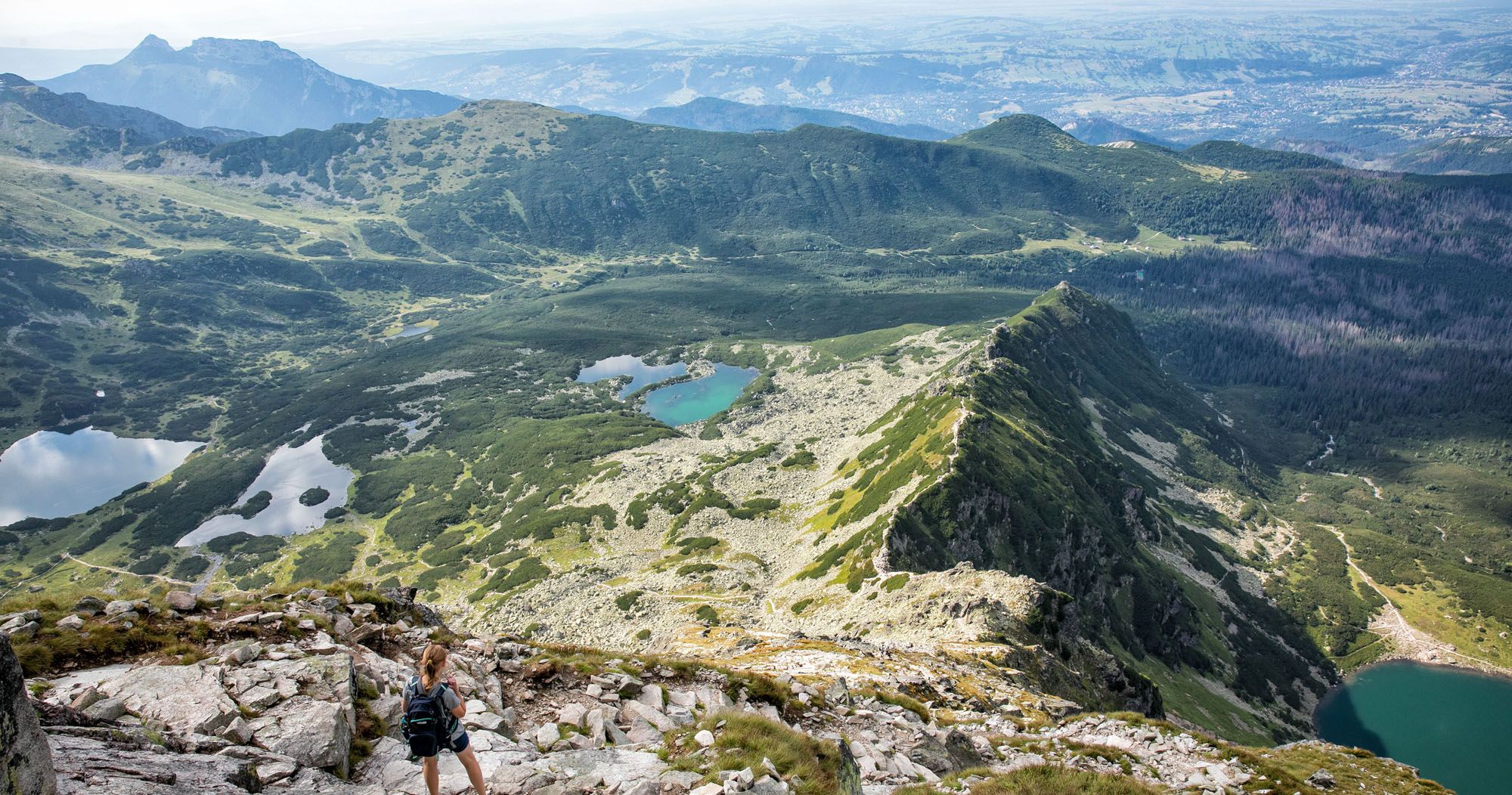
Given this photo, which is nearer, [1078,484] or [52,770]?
[52,770]

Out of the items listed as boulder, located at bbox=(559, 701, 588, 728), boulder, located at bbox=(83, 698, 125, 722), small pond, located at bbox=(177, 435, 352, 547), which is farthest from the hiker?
small pond, located at bbox=(177, 435, 352, 547)

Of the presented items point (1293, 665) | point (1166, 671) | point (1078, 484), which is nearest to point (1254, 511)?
point (1293, 665)

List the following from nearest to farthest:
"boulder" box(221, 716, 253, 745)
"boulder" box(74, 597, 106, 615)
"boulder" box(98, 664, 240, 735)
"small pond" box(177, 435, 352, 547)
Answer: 1. "boulder" box(221, 716, 253, 745)
2. "boulder" box(98, 664, 240, 735)
3. "boulder" box(74, 597, 106, 615)
4. "small pond" box(177, 435, 352, 547)

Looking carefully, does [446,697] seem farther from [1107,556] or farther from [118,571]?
[118,571]

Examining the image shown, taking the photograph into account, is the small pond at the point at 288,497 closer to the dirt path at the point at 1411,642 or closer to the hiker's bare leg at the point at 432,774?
the hiker's bare leg at the point at 432,774

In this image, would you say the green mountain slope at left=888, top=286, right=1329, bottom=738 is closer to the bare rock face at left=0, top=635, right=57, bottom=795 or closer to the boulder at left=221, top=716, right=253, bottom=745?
the boulder at left=221, top=716, right=253, bottom=745

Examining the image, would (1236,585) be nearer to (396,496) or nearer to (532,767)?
(532,767)

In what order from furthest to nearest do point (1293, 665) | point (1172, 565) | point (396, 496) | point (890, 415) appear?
point (396, 496)
point (890, 415)
point (1172, 565)
point (1293, 665)
